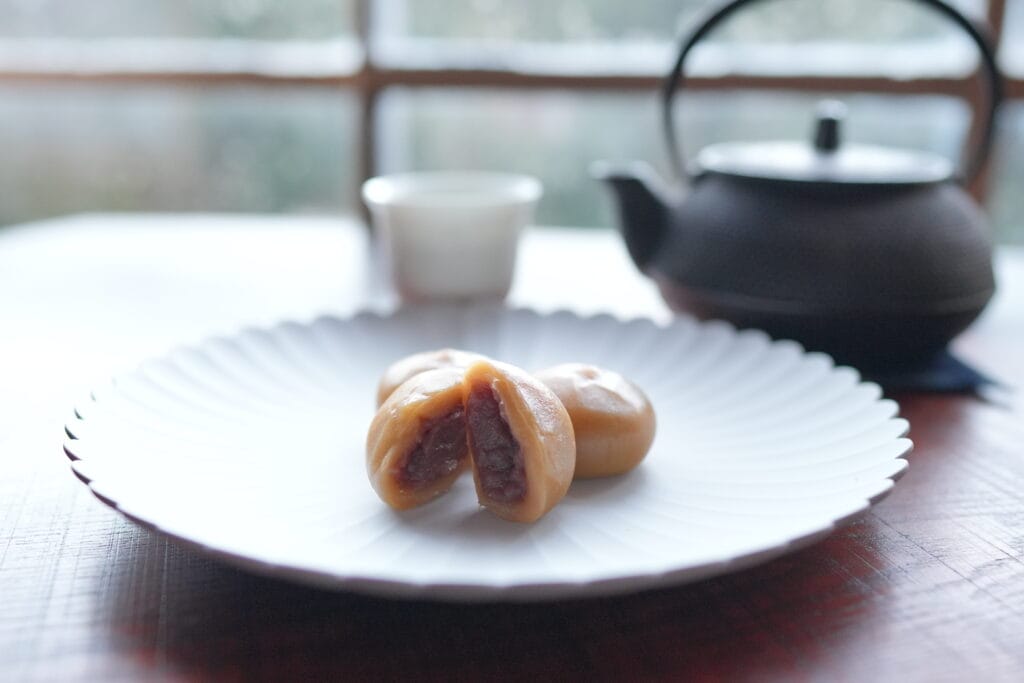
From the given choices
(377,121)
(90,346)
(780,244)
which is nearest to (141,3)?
(377,121)

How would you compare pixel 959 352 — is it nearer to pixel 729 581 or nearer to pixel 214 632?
pixel 729 581

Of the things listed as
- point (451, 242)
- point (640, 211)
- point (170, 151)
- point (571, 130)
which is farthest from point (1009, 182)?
point (170, 151)

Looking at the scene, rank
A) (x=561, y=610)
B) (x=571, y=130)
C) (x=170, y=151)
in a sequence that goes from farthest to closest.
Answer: (x=170, y=151)
(x=571, y=130)
(x=561, y=610)

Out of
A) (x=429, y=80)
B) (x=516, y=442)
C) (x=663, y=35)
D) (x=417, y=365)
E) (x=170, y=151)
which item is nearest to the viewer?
(x=516, y=442)

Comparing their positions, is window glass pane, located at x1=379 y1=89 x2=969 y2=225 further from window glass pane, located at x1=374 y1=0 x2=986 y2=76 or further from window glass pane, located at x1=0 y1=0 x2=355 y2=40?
window glass pane, located at x1=0 y1=0 x2=355 y2=40

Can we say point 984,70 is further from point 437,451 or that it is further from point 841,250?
point 437,451
